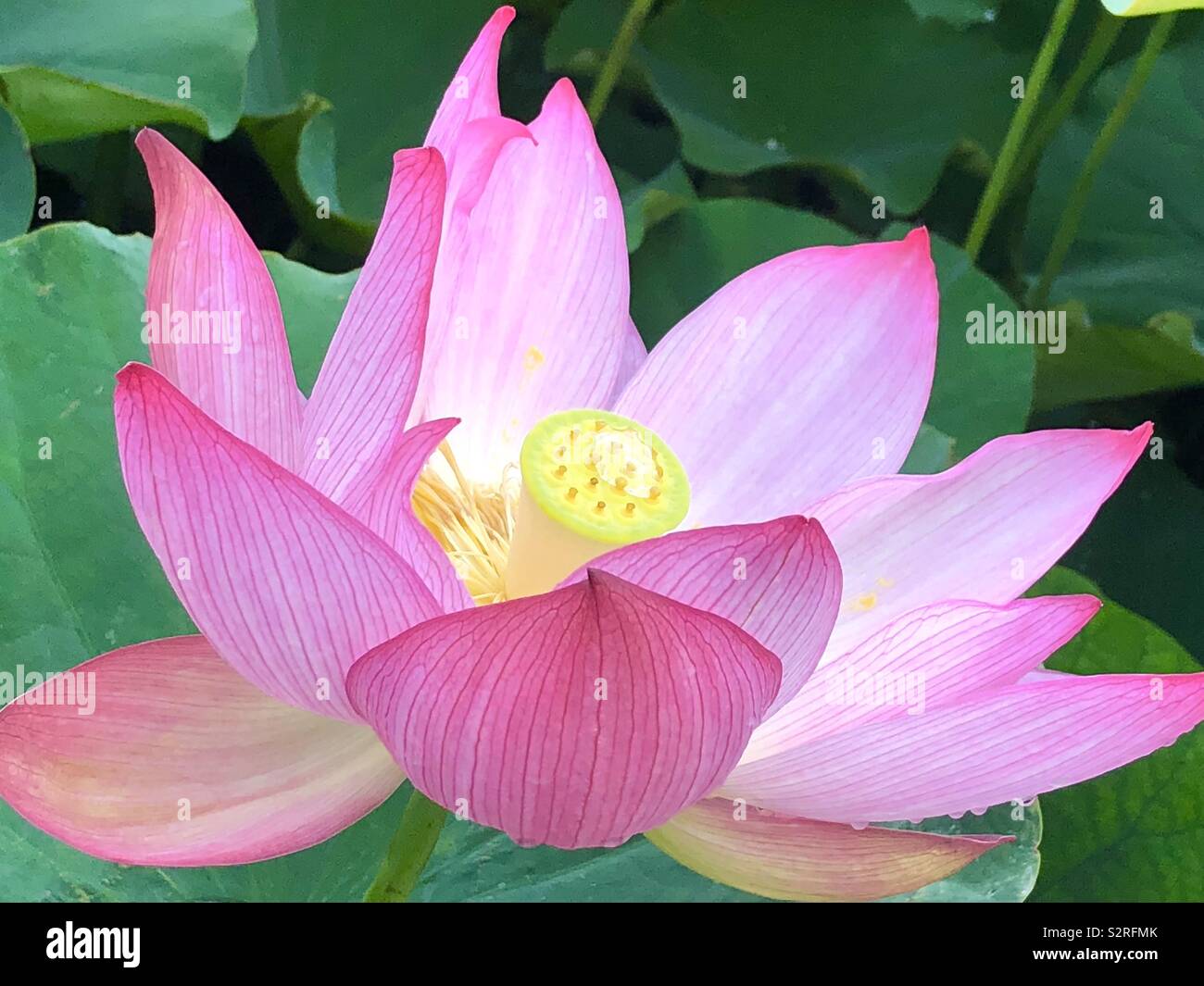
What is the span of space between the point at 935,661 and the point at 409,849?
8.6 inches

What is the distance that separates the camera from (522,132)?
1.63 feet

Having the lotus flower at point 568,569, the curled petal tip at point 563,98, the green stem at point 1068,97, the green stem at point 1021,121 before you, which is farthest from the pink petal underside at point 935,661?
the green stem at point 1068,97

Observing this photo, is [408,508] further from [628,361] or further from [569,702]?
[628,361]

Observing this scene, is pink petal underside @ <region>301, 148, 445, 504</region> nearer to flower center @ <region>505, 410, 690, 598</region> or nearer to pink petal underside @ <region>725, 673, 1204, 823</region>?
flower center @ <region>505, 410, 690, 598</region>

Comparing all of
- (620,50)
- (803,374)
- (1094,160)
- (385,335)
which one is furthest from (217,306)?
(1094,160)

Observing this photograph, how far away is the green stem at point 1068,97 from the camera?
3.65 ft

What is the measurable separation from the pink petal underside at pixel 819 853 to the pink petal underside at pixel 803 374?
19 centimetres

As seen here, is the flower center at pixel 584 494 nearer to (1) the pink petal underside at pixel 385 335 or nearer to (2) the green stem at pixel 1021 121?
(1) the pink petal underside at pixel 385 335

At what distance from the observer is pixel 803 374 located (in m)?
0.62

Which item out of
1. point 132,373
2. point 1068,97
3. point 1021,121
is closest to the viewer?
point 132,373

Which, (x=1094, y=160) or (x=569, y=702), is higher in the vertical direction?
(x=1094, y=160)

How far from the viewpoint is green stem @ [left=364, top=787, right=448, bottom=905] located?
47cm
